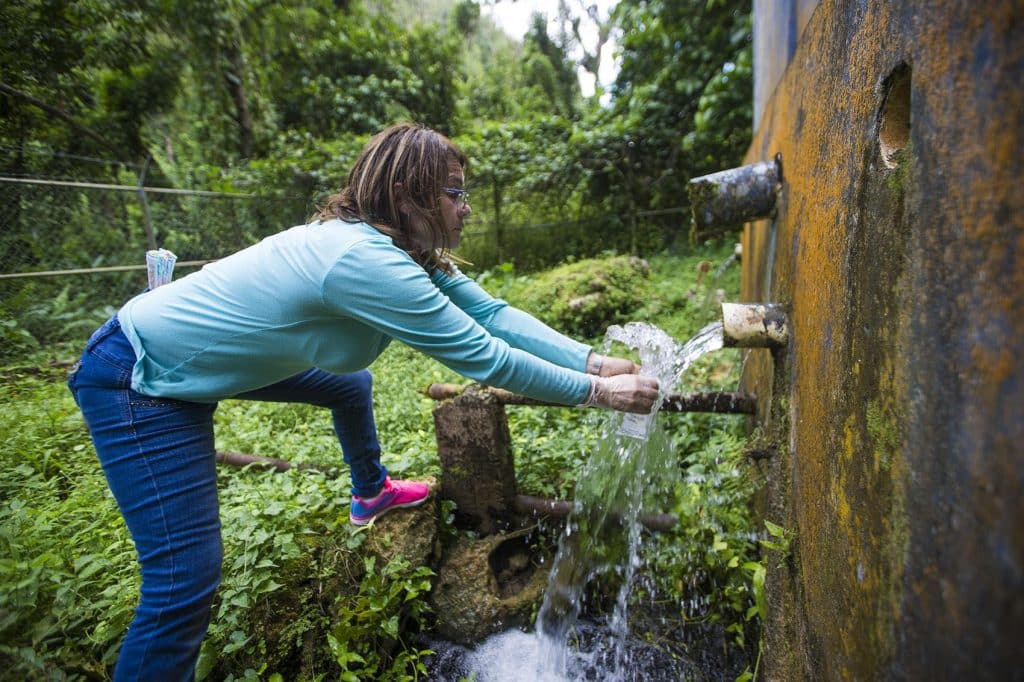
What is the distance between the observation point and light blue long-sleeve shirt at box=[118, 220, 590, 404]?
4.59 ft

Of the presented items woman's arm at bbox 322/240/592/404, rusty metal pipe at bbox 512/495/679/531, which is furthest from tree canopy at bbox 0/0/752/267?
rusty metal pipe at bbox 512/495/679/531

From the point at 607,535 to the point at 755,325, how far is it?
3.90ft

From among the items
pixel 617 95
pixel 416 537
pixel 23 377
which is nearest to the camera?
pixel 416 537

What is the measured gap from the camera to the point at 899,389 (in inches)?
33.1

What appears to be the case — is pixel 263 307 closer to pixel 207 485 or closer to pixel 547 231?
pixel 207 485

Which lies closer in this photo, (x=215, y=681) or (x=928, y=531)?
(x=928, y=531)

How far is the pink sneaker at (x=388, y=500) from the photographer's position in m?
2.32

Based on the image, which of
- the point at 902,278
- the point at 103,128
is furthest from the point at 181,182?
the point at 902,278

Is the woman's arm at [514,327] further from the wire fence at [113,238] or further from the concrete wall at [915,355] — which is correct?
the wire fence at [113,238]

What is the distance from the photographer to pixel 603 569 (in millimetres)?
2412

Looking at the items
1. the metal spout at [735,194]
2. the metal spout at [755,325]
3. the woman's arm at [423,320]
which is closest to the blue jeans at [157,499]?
the woman's arm at [423,320]

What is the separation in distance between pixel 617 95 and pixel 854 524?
414 inches

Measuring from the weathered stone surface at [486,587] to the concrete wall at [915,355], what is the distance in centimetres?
119

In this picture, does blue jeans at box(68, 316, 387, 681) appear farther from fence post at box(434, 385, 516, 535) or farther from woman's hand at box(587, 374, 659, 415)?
woman's hand at box(587, 374, 659, 415)
